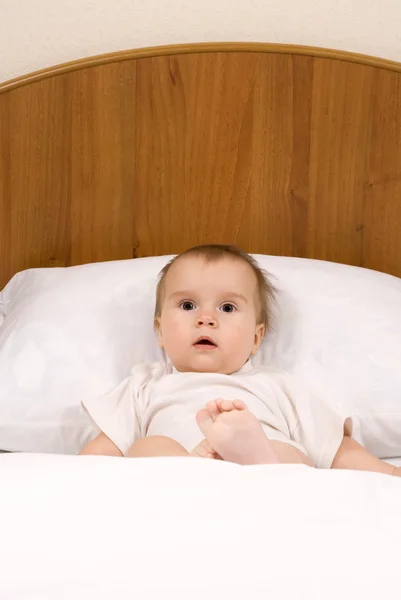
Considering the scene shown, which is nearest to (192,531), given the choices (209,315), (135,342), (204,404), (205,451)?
(205,451)

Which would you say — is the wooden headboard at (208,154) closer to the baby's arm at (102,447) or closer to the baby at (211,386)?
the baby at (211,386)

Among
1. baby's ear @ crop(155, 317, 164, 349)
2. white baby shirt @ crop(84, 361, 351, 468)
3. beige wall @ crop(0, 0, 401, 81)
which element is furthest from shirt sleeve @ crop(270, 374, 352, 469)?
beige wall @ crop(0, 0, 401, 81)

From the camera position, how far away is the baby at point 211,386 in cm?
113

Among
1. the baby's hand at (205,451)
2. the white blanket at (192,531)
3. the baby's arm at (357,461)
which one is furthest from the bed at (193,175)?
the white blanket at (192,531)

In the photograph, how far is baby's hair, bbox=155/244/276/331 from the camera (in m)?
1.30

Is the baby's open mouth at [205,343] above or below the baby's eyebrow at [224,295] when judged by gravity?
below

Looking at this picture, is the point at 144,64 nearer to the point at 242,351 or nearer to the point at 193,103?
the point at 193,103

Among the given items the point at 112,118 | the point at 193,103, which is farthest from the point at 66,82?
the point at 193,103

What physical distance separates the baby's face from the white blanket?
38 centimetres

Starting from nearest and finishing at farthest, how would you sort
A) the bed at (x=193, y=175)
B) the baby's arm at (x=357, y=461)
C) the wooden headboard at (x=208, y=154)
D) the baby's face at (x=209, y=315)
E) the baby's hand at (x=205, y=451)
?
the baby's hand at (x=205, y=451) < the baby's arm at (x=357, y=461) < the baby's face at (x=209, y=315) < the bed at (x=193, y=175) < the wooden headboard at (x=208, y=154)

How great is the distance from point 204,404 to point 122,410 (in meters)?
0.13

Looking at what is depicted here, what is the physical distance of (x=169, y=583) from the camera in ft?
2.15

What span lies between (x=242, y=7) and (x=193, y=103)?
24 cm

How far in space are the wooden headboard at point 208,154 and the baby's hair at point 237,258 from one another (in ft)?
0.78
